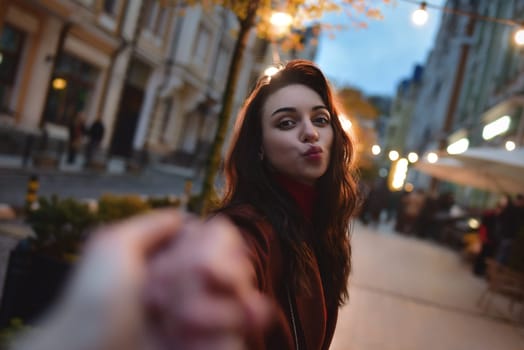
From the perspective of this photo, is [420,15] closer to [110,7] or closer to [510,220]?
[510,220]

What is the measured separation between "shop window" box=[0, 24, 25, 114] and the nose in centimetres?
1387

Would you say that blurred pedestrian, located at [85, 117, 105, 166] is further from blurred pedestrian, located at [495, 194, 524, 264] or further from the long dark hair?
the long dark hair

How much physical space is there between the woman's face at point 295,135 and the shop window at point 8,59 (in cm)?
1378

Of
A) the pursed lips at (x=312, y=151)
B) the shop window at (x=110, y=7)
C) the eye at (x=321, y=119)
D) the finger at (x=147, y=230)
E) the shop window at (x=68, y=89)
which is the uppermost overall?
the shop window at (x=110, y=7)

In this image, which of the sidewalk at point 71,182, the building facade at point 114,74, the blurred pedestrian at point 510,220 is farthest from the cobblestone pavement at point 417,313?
the sidewalk at point 71,182

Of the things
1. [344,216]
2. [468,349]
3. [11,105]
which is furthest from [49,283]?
[11,105]

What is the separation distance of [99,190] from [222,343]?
Result: 11.7 metres

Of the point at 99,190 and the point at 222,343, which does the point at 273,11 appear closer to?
the point at 99,190

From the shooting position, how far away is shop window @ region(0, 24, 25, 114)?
1316 cm

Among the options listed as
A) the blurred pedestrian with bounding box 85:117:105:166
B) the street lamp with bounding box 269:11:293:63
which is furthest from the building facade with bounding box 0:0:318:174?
the street lamp with bounding box 269:11:293:63

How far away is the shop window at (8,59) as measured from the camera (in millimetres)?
13164

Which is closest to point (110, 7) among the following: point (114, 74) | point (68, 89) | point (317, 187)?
point (114, 74)

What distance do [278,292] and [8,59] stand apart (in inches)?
574

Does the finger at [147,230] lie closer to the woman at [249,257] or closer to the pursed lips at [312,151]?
the woman at [249,257]
